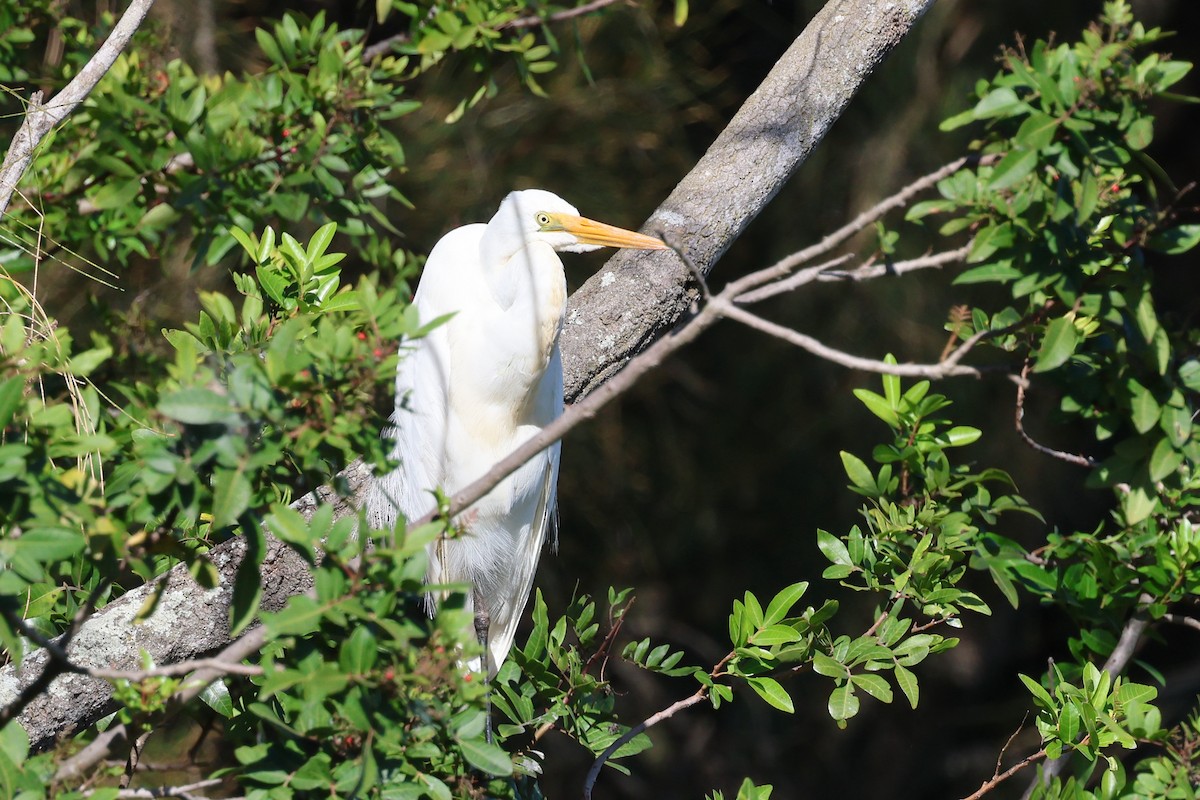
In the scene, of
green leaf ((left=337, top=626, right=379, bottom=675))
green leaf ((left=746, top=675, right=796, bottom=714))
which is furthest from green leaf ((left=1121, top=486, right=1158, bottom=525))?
green leaf ((left=337, top=626, right=379, bottom=675))

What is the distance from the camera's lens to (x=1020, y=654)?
359 cm

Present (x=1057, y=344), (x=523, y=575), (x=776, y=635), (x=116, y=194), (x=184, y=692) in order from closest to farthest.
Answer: (x=184, y=692), (x=1057, y=344), (x=776, y=635), (x=116, y=194), (x=523, y=575)

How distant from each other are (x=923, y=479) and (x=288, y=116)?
92 centimetres

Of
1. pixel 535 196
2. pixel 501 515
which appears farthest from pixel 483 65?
pixel 501 515

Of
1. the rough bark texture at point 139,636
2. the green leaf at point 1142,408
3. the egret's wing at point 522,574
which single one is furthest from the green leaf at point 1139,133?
the egret's wing at point 522,574

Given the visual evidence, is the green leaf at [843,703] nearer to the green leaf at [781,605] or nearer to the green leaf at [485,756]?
the green leaf at [781,605]

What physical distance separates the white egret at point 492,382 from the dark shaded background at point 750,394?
39.0 inches

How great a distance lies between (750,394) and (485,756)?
250cm

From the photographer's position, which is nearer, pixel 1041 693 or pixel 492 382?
pixel 1041 693

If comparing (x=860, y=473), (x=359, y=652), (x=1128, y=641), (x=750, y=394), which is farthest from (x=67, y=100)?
(x=750, y=394)

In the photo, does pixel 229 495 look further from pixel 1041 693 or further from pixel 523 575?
pixel 523 575

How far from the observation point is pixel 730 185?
1577 millimetres

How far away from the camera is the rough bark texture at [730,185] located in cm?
153

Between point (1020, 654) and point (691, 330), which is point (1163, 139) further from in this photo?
point (691, 330)
